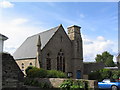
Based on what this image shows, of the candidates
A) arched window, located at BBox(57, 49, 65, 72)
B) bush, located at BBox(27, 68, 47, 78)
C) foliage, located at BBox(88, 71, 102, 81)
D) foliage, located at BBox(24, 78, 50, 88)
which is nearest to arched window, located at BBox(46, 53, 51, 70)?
arched window, located at BBox(57, 49, 65, 72)

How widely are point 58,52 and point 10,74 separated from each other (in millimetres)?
17749

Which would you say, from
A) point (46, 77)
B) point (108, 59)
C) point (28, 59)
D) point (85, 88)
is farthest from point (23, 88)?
point (108, 59)

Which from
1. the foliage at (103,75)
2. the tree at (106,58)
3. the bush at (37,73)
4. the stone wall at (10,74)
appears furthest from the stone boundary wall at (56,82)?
the tree at (106,58)

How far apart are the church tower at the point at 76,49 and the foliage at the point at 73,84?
14.9 metres

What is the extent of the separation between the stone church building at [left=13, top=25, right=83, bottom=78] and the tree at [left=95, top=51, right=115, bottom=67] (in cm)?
5422

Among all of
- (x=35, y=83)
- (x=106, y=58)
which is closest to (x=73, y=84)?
(x=35, y=83)

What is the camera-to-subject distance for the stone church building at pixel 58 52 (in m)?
29.4

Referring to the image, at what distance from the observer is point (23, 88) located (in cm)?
1561

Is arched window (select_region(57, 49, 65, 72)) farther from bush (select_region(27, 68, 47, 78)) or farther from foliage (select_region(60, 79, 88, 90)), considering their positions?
foliage (select_region(60, 79, 88, 90))

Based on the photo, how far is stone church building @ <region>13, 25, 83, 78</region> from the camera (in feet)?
96.5

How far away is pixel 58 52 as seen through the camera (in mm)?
32031

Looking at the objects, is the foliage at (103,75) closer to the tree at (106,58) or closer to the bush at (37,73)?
the bush at (37,73)

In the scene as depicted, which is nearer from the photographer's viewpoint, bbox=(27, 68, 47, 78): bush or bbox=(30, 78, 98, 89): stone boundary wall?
bbox=(30, 78, 98, 89): stone boundary wall

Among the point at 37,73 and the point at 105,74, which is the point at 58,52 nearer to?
the point at 37,73
